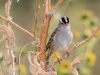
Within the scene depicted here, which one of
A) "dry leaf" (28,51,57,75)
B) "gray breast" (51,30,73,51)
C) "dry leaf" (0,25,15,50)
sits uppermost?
"gray breast" (51,30,73,51)

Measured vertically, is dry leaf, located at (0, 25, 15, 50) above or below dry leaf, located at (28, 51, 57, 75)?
above

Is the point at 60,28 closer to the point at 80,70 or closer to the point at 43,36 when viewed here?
the point at 80,70

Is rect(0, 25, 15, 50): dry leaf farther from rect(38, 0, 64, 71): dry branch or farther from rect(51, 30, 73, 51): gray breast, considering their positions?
rect(51, 30, 73, 51): gray breast

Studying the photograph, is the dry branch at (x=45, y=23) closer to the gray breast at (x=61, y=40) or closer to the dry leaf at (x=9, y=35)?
the dry leaf at (x=9, y=35)

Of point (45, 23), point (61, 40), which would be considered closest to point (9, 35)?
point (45, 23)

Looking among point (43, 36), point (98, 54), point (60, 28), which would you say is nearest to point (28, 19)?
point (98, 54)

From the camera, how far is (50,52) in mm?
2148

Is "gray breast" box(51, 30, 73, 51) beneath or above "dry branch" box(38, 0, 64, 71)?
above

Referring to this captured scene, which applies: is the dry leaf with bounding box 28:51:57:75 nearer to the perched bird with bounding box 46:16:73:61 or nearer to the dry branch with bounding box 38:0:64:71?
the dry branch with bounding box 38:0:64:71

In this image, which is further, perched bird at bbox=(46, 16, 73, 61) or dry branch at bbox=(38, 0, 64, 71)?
perched bird at bbox=(46, 16, 73, 61)

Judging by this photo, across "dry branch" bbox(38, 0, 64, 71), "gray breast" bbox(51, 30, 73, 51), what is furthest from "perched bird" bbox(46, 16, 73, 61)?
"dry branch" bbox(38, 0, 64, 71)

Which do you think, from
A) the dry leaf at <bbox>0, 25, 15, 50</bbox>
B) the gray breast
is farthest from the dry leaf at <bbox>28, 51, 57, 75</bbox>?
the gray breast

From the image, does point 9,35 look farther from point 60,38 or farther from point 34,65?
point 60,38

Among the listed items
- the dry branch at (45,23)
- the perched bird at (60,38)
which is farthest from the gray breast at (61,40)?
the dry branch at (45,23)
